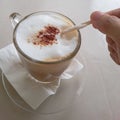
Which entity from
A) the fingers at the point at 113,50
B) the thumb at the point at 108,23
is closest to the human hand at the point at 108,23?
the thumb at the point at 108,23

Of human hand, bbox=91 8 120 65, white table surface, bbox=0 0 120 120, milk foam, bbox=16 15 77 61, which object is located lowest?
white table surface, bbox=0 0 120 120

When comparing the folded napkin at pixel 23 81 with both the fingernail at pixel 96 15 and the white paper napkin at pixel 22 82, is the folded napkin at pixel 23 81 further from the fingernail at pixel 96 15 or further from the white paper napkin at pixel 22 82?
the fingernail at pixel 96 15

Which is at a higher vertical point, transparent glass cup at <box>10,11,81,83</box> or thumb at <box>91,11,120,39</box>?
thumb at <box>91,11,120,39</box>

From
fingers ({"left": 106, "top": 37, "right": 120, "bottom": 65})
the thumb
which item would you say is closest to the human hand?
the thumb

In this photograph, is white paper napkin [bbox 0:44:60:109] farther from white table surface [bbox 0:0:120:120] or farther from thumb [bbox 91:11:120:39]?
thumb [bbox 91:11:120:39]

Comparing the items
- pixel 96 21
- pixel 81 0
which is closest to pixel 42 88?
pixel 96 21

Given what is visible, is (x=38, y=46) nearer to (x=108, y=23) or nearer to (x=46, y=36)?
(x=46, y=36)
